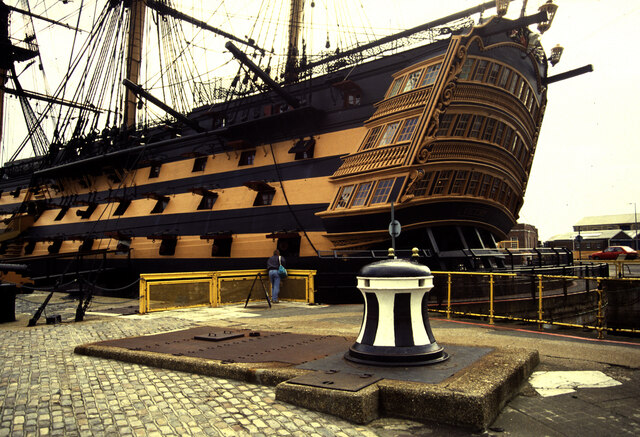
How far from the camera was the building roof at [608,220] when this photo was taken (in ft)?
299

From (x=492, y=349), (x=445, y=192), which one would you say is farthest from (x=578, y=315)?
(x=492, y=349)

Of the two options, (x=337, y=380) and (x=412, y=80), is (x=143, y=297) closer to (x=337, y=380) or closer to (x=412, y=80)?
(x=337, y=380)

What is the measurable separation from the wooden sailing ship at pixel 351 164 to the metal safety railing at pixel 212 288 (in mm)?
1196

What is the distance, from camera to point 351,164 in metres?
15.9

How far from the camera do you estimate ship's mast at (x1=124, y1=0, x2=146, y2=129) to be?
108 ft

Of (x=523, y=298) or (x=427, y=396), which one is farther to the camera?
(x=523, y=298)

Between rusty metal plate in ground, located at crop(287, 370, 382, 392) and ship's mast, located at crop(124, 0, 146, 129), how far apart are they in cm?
3209

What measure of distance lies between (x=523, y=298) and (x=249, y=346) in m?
9.16

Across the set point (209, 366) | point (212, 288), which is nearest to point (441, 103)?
point (212, 288)

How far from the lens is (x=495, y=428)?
12.0ft

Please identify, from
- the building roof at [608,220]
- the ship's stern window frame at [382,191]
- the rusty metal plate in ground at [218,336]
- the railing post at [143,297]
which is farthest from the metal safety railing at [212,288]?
the building roof at [608,220]

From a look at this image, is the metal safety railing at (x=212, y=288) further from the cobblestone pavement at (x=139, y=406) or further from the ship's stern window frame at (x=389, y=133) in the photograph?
the cobblestone pavement at (x=139, y=406)

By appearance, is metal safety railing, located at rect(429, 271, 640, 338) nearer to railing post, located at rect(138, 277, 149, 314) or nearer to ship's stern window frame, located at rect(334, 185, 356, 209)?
ship's stern window frame, located at rect(334, 185, 356, 209)

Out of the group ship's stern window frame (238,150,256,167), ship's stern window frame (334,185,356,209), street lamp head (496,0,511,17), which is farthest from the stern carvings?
ship's stern window frame (238,150,256,167)
